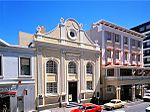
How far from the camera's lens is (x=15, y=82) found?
18.6m

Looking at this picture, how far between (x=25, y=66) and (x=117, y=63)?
19.7 m

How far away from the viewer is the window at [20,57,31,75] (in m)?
19.5

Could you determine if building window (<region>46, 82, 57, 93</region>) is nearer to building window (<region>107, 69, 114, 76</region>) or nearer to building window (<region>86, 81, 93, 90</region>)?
building window (<region>86, 81, 93, 90</region>)

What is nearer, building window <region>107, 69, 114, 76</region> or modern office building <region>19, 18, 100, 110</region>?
modern office building <region>19, 18, 100, 110</region>

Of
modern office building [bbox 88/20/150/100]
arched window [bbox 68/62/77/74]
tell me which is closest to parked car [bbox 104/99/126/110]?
modern office building [bbox 88/20/150/100]

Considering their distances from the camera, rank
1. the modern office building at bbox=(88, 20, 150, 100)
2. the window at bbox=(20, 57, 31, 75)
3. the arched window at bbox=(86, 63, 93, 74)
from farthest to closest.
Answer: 1. the modern office building at bbox=(88, 20, 150, 100)
2. the arched window at bbox=(86, 63, 93, 74)
3. the window at bbox=(20, 57, 31, 75)

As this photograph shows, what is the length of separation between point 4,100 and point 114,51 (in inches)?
892

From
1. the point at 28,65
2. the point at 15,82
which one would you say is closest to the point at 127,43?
the point at 28,65

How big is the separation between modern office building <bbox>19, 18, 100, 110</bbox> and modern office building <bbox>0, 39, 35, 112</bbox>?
1.08 m

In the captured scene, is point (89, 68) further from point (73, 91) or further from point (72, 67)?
point (73, 91)

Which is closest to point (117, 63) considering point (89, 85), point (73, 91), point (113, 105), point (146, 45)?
point (89, 85)

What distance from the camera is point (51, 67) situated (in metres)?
22.5

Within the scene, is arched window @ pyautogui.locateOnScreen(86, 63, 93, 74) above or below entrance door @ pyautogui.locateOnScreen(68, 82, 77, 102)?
above

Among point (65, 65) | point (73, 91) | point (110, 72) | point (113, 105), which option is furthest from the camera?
point (110, 72)
